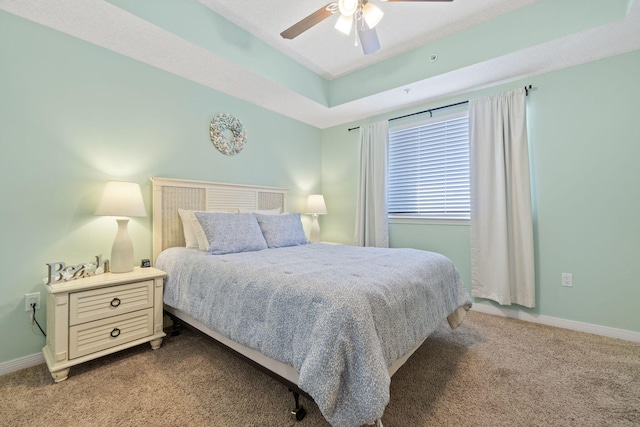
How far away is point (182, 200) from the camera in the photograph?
272 centimetres

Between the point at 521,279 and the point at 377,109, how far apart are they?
8.52 ft

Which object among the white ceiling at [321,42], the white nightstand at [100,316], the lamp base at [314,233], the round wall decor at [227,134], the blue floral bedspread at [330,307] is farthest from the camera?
the lamp base at [314,233]

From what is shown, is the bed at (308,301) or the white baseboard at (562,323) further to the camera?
the white baseboard at (562,323)

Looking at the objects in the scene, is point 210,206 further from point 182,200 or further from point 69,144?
point 69,144

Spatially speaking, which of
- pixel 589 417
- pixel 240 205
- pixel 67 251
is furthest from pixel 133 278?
pixel 589 417

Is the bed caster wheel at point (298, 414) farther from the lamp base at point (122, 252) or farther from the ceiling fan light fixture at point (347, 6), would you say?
the ceiling fan light fixture at point (347, 6)

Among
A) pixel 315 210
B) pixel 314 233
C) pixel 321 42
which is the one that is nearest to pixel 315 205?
pixel 315 210

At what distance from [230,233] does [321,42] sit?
7.00 ft

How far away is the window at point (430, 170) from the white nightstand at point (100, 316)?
9.42ft

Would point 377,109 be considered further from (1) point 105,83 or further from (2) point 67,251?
(2) point 67,251

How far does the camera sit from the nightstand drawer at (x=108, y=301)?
1.76 meters

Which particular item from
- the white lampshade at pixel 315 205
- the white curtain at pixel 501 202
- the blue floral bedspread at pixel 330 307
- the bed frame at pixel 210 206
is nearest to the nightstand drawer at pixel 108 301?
the blue floral bedspread at pixel 330 307

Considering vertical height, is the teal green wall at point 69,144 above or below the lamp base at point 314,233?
above

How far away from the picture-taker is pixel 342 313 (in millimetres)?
1149
